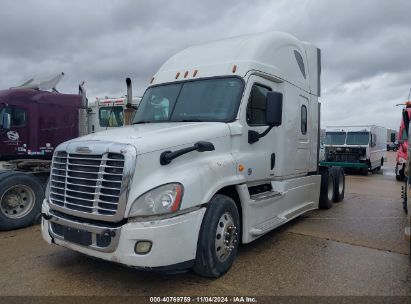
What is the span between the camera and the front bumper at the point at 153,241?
3725 millimetres

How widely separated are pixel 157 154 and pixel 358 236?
4.21m

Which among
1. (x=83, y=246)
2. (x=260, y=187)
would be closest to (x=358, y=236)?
(x=260, y=187)

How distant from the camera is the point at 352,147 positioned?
65.6ft

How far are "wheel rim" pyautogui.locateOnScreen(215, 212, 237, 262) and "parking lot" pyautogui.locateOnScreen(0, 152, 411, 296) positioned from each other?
0.95 feet

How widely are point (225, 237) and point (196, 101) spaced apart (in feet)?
6.38

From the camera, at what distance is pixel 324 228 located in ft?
23.1

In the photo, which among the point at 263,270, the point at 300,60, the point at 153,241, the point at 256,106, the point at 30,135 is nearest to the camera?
the point at 153,241

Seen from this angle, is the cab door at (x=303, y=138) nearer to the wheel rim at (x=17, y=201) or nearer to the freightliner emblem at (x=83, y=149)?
the freightliner emblem at (x=83, y=149)

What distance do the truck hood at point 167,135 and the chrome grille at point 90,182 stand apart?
25 cm

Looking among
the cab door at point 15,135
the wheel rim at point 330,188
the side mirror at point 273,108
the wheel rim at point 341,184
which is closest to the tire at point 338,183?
the wheel rim at point 341,184

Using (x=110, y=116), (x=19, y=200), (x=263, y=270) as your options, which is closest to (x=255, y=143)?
(x=263, y=270)

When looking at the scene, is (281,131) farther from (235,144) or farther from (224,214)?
(224,214)

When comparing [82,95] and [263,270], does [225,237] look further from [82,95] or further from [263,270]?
[82,95]

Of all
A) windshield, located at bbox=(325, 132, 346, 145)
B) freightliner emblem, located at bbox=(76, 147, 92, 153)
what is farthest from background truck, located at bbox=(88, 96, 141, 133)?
windshield, located at bbox=(325, 132, 346, 145)
